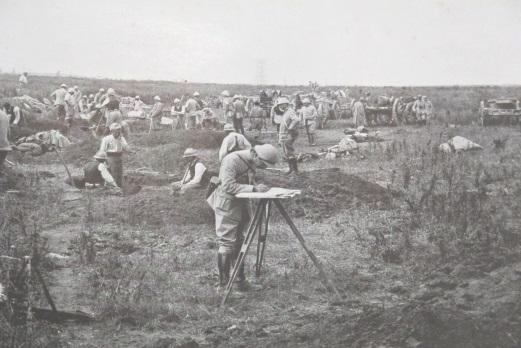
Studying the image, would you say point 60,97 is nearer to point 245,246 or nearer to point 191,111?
point 191,111

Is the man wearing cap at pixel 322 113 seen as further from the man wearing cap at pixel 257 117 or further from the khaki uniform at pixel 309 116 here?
the khaki uniform at pixel 309 116

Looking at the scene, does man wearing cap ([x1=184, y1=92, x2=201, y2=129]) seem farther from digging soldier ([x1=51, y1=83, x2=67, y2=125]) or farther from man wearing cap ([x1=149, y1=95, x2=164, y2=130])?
digging soldier ([x1=51, y1=83, x2=67, y2=125])

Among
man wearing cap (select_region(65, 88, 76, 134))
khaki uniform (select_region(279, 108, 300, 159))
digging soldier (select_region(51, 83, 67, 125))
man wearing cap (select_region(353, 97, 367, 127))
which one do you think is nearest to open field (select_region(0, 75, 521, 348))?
khaki uniform (select_region(279, 108, 300, 159))

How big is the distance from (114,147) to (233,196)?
17.2ft

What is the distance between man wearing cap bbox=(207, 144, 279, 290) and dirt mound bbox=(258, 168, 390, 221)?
3.35 metres

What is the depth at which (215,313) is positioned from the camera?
5.25 m

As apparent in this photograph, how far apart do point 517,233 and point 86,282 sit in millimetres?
5619

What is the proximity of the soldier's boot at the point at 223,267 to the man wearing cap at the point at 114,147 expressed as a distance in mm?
4938

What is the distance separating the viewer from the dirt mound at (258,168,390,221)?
9.42m

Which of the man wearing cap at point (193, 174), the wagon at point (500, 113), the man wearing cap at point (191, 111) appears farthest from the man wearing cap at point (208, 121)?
the wagon at point (500, 113)

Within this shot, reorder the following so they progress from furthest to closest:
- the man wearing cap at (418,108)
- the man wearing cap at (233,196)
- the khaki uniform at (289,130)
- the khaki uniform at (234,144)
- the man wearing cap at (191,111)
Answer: the man wearing cap at (418,108), the man wearing cap at (191,111), the khaki uniform at (289,130), the khaki uniform at (234,144), the man wearing cap at (233,196)

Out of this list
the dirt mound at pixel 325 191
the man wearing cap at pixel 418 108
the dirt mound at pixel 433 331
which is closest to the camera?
the dirt mound at pixel 433 331

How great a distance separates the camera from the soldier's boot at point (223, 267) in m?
5.91

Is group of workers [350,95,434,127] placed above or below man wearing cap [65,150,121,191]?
above
